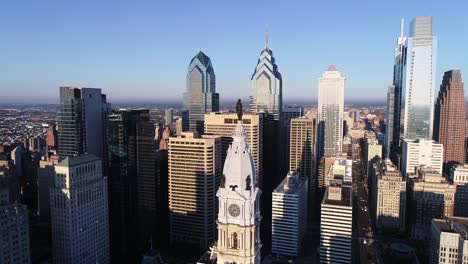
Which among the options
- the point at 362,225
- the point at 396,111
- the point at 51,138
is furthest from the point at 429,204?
the point at 51,138

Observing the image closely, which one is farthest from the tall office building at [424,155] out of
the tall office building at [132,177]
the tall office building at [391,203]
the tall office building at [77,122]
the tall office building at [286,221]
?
the tall office building at [77,122]

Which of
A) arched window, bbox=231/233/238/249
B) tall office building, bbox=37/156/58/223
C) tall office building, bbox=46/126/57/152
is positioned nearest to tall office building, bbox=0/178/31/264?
tall office building, bbox=37/156/58/223

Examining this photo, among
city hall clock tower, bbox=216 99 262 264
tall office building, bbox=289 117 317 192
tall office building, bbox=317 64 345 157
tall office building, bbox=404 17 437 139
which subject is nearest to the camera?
city hall clock tower, bbox=216 99 262 264

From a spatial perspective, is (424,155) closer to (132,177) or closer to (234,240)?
(132,177)

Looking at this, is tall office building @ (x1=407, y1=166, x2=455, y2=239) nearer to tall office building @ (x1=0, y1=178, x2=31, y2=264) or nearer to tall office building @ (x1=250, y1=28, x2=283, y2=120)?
tall office building @ (x1=250, y1=28, x2=283, y2=120)

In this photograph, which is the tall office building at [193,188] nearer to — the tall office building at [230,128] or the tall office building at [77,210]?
the tall office building at [230,128]

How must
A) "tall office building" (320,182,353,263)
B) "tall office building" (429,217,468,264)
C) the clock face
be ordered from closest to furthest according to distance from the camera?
1. the clock face
2. "tall office building" (429,217,468,264)
3. "tall office building" (320,182,353,263)
